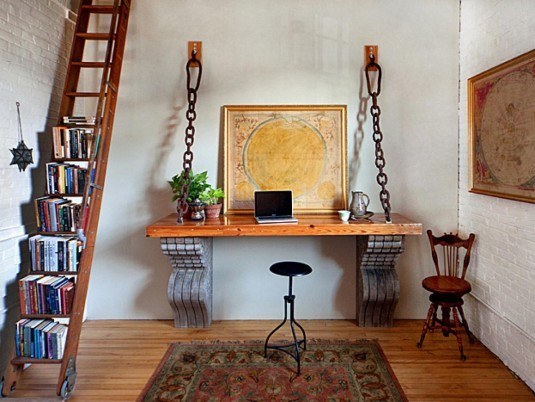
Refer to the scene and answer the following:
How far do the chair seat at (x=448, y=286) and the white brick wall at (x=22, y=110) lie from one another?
3.17 m

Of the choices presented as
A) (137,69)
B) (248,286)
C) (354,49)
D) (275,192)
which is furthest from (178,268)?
(354,49)

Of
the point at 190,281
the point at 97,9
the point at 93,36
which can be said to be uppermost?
the point at 97,9

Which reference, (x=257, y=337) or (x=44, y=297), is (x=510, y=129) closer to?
(x=257, y=337)

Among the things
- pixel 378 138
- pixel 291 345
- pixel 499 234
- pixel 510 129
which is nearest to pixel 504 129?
pixel 510 129

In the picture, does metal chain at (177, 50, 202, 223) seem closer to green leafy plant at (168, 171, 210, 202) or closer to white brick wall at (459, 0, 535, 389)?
green leafy plant at (168, 171, 210, 202)

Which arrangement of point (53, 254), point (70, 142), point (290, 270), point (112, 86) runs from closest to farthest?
point (53, 254) < point (290, 270) < point (70, 142) < point (112, 86)

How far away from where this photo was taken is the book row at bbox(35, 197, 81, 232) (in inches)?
110

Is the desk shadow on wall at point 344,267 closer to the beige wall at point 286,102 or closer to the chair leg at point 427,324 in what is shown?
the beige wall at point 286,102

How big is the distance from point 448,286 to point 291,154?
5.77 feet

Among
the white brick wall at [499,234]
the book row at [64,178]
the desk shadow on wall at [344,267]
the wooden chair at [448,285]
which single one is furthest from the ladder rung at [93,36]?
the wooden chair at [448,285]

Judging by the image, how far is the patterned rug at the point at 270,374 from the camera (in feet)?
8.36

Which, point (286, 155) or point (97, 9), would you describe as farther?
point (286, 155)

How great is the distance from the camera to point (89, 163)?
2.66 metres

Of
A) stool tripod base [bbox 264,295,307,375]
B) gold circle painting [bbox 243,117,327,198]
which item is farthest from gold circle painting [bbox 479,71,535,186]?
stool tripod base [bbox 264,295,307,375]
